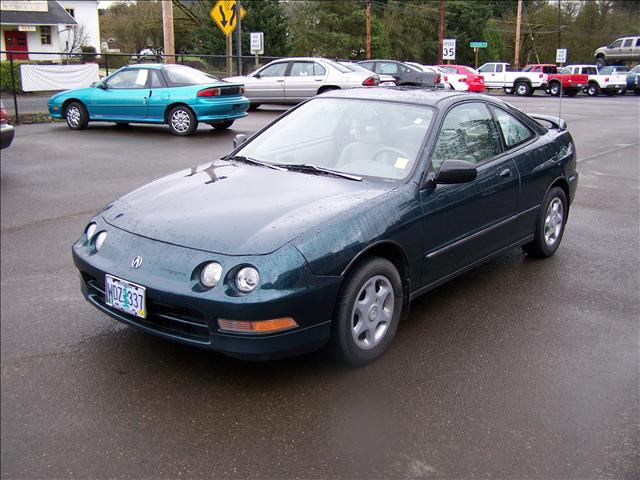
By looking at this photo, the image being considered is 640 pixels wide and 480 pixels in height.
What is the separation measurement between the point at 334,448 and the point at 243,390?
0.69m

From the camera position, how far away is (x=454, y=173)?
4125mm

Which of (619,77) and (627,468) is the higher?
(619,77)

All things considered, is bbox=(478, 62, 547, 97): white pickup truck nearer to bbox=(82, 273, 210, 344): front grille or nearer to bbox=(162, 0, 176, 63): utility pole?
bbox=(162, 0, 176, 63): utility pole

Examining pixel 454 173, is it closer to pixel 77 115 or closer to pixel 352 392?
pixel 352 392

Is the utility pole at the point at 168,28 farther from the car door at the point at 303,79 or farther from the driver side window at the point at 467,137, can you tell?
the driver side window at the point at 467,137

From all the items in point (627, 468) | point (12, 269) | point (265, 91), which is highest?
point (265, 91)

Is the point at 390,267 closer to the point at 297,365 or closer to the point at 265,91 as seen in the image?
the point at 297,365

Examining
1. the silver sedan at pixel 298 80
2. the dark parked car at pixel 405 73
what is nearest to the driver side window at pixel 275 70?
the silver sedan at pixel 298 80

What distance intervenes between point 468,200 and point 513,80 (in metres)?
35.2

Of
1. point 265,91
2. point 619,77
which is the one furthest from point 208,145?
point 619,77

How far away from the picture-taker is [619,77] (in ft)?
120

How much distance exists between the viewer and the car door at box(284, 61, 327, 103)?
18.2 metres

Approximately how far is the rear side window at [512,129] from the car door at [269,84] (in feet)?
45.0

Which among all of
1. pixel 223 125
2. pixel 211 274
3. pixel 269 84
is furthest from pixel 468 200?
pixel 269 84
